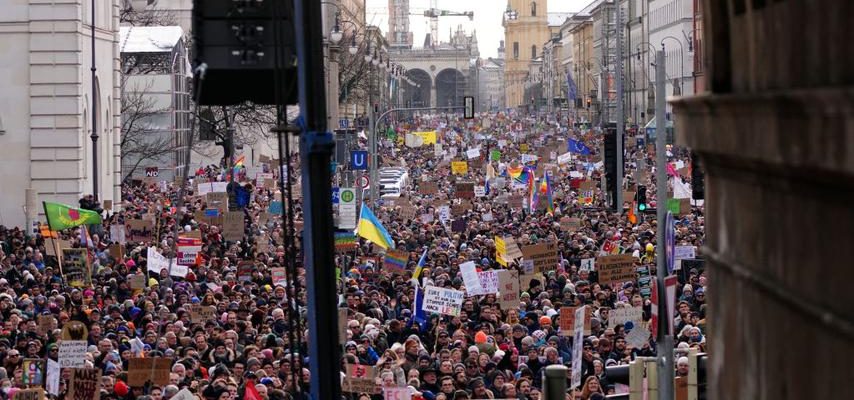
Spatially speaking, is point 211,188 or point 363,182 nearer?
point 211,188

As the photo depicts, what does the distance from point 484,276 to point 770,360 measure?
653 inches

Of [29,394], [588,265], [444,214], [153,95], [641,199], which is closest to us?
[29,394]

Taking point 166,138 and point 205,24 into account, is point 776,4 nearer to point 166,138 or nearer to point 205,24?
point 205,24

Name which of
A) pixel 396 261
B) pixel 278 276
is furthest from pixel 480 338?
pixel 396 261

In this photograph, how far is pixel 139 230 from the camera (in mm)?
31938

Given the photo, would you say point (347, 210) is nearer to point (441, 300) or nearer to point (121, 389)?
point (441, 300)

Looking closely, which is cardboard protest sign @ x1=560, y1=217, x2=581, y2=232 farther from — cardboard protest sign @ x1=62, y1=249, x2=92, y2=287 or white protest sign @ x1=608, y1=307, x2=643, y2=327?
white protest sign @ x1=608, y1=307, x2=643, y2=327

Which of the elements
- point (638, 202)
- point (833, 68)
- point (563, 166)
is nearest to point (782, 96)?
point (833, 68)

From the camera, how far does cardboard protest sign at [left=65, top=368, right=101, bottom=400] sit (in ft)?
48.0

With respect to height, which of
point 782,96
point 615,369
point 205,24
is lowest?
point 615,369

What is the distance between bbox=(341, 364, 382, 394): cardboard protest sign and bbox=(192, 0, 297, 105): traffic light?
24.0 feet

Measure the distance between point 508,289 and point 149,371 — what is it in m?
6.84

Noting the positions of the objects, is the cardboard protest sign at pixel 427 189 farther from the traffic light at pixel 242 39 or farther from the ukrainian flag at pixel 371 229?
the traffic light at pixel 242 39

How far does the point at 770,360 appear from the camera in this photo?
18.1ft
